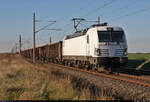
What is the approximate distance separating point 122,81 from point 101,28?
547 centimetres

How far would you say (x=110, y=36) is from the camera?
1730 cm

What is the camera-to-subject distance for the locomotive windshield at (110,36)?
17.2 meters

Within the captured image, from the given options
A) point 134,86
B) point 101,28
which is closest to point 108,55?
point 101,28

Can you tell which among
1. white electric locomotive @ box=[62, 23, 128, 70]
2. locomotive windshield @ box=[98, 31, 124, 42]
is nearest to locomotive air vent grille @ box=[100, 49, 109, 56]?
white electric locomotive @ box=[62, 23, 128, 70]

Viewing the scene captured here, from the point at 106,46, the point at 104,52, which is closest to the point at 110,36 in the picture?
the point at 106,46

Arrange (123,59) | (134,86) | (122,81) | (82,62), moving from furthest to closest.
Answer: (82,62)
(123,59)
(122,81)
(134,86)

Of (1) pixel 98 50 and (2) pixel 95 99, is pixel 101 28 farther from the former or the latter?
(2) pixel 95 99

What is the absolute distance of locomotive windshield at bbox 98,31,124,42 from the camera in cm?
1722

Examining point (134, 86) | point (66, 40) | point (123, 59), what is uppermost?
point (66, 40)

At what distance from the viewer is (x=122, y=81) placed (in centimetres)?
1341

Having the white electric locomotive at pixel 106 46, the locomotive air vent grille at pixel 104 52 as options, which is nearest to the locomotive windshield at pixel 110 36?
the white electric locomotive at pixel 106 46

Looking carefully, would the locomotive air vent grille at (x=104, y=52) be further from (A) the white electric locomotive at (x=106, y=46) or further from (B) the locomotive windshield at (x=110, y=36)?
(B) the locomotive windshield at (x=110, y=36)

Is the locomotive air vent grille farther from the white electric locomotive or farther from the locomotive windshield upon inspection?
the locomotive windshield

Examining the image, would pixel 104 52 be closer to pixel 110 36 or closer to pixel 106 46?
pixel 106 46
